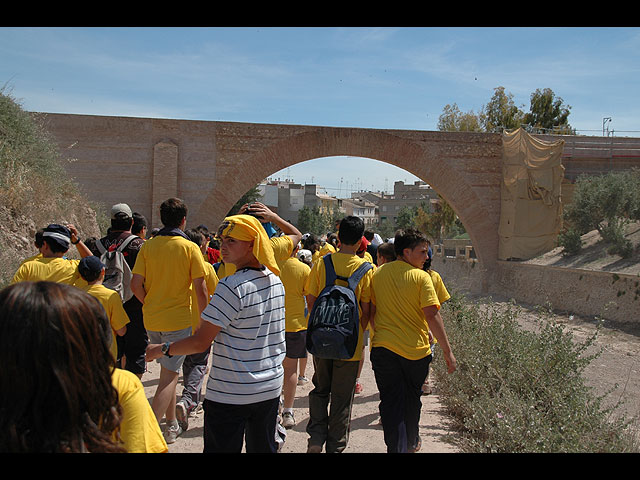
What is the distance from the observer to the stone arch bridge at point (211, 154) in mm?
17703

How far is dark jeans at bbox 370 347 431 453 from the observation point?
353cm

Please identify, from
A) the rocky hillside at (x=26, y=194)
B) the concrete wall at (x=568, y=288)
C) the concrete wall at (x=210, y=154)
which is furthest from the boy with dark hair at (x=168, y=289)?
the concrete wall at (x=210, y=154)

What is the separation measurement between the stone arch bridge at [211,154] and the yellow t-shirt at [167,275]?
13731 millimetres

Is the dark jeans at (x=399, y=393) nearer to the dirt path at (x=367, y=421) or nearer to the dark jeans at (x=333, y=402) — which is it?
the dark jeans at (x=333, y=402)

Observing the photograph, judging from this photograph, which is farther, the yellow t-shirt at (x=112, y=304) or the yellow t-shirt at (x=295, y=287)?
the yellow t-shirt at (x=295, y=287)

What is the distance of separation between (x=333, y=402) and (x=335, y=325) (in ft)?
2.03

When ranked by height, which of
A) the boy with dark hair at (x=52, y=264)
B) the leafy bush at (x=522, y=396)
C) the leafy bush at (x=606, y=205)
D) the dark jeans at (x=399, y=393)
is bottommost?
the leafy bush at (x=522, y=396)

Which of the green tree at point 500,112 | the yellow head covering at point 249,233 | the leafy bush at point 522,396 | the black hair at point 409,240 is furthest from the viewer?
the green tree at point 500,112

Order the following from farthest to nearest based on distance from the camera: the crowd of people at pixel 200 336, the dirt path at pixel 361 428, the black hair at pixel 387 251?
the black hair at pixel 387 251 → the dirt path at pixel 361 428 → the crowd of people at pixel 200 336

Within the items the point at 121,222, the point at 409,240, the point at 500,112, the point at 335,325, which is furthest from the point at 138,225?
the point at 500,112

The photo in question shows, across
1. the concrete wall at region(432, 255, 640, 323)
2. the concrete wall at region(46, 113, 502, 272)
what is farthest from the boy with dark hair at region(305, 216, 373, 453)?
the concrete wall at region(46, 113, 502, 272)

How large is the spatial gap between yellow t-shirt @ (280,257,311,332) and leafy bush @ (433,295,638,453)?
5.50 ft
